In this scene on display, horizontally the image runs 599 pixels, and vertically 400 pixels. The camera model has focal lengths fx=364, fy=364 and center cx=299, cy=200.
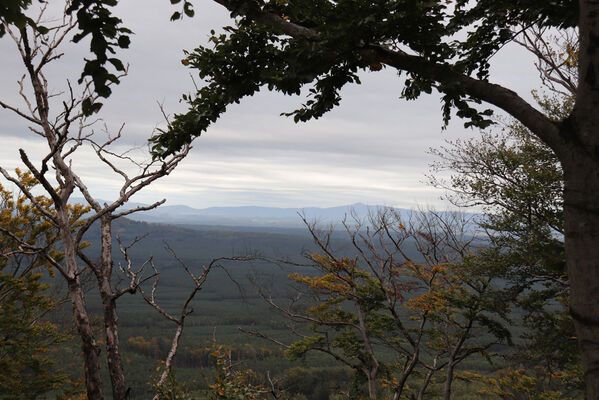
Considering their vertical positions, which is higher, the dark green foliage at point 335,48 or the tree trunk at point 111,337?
the dark green foliage at point 335,48

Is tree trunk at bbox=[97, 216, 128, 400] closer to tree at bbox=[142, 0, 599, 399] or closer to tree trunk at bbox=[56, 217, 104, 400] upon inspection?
tree trunk at bbox=[56, 217, 104, 400]

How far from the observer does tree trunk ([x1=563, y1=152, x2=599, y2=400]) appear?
2.26 meters

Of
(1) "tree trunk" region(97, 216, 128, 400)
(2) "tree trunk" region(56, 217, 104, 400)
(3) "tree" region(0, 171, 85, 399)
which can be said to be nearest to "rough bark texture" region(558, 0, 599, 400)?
(2) "tree trunk" region(56, 217, 104, 400)

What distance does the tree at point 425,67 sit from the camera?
2.33 metres

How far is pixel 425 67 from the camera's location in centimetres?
314

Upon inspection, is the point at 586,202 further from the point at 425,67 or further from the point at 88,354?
the point at 88,354

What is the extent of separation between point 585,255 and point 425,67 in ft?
6.10

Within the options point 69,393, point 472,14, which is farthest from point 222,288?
point 472,14

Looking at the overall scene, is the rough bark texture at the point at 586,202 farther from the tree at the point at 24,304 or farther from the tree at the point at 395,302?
the tree at the point at 24,304

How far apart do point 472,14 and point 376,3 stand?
1.93 metres

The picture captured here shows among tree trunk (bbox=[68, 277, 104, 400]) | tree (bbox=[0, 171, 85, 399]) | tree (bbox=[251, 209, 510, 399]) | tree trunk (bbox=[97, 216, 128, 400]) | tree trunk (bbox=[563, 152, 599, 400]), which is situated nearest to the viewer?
tree trunk (bbox=[563, 152, 599, 400])

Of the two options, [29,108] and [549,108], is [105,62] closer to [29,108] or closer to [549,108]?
[29,108]

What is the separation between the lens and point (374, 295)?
44.3ft

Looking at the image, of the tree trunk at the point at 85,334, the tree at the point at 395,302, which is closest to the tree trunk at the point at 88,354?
the tree trunk at the point at 85,334
